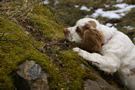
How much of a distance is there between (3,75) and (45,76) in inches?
21.8

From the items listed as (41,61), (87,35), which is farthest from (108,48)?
(41,61)

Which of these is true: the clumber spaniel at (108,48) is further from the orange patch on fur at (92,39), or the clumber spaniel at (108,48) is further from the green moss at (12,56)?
the green moss at (12,56)

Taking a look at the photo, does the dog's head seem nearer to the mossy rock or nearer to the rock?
the mossy rock

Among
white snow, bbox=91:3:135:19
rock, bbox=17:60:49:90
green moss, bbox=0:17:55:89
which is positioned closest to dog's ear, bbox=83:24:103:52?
green moss, bbox=0:17:55:89

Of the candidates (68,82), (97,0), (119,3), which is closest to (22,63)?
(68,82)

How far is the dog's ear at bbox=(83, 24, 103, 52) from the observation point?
3.61m

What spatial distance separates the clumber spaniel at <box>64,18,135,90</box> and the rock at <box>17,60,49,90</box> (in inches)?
51.2

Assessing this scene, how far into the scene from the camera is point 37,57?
242 cm

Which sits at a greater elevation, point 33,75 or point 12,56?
point 12,56

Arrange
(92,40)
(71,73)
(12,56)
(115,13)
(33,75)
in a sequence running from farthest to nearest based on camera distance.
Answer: (115,13) < (92,40) < (71,73) < (12,56) < (33,75)

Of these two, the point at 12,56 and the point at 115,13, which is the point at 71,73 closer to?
the point at 12,56

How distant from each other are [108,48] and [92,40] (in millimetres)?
429

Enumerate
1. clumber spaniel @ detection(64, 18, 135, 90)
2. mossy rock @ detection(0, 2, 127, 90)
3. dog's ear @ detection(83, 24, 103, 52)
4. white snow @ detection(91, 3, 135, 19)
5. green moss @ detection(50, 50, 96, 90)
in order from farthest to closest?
white snow @ detection(91, 3, 135, 19), dog's ear @ detection(83, 24, 103, 52), clumber spaniel @ detection(64, 18, 135, 90), green moss @ detection(50, 50, 96, 90), mossy rock @ detection(0, 2, 127, 90)

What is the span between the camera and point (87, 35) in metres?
3.67
